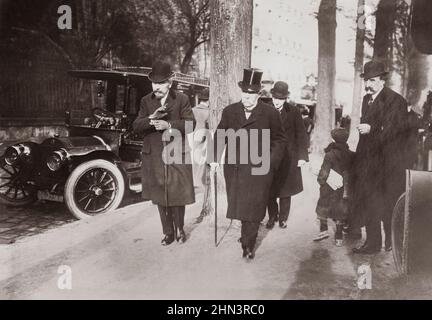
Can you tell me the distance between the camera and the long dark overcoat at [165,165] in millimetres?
4391

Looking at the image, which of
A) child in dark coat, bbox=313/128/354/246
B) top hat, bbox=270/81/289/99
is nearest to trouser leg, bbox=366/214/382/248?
child in dark coat, bbox=313/128/354/246

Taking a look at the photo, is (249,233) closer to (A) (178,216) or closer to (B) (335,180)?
Result: (A) (178,216)

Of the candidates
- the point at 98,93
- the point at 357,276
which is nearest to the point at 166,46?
the point at 98,93

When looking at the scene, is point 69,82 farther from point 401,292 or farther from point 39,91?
point 401,292

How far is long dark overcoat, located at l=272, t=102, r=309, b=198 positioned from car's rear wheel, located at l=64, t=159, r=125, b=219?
94.0 inches

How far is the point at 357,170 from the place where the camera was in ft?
14.1

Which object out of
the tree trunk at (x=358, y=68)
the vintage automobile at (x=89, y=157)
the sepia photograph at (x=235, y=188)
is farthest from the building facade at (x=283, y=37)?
the vintage automobile at (x=89, y=157)

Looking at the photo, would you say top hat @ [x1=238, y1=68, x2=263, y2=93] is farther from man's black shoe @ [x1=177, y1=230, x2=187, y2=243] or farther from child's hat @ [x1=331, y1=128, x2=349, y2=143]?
man's black shoe @ [x1=177, y1=230, x2=187, y2=243]

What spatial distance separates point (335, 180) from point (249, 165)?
3.43 feet

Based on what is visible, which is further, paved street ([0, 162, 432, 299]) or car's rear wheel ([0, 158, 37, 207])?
car's rear wheel ([0, 158, 37, 207])

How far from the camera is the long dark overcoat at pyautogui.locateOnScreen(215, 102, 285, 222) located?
13.1 feet

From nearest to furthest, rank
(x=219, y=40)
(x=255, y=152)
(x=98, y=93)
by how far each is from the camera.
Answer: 1. (x=255, y=152)
2. (x=219, y=40)
3. (x=98, y=93)

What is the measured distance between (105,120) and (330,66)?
13.1ft

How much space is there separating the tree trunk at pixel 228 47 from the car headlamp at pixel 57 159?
6.98 feet
